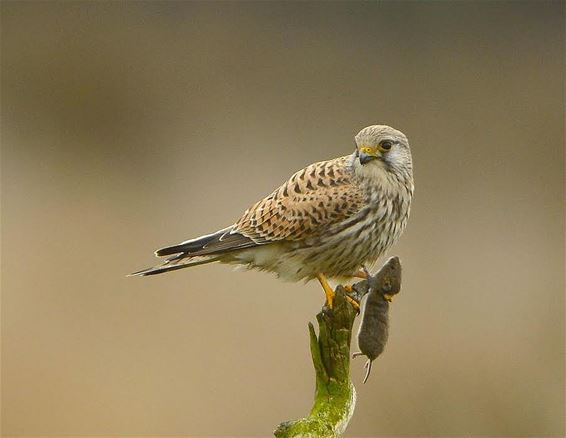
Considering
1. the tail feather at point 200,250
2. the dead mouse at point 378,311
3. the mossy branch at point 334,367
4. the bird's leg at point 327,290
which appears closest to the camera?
the mossy branch at point 334,367

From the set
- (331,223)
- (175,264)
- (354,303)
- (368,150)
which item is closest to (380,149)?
(368,150)

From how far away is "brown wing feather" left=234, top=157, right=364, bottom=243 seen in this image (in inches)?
133

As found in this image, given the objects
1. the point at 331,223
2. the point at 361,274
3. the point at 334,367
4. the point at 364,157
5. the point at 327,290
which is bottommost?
the point at 334,367

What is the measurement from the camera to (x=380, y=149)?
3.27m

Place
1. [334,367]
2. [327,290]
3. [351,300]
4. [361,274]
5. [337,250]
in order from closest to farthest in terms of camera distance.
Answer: [334,367] → [351,300] → [327,290] → [337,250] → [361,274]

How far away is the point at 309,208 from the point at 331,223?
0.27ft

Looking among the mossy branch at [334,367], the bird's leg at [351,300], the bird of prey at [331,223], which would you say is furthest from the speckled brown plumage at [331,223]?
the mossy branch at [334,367]

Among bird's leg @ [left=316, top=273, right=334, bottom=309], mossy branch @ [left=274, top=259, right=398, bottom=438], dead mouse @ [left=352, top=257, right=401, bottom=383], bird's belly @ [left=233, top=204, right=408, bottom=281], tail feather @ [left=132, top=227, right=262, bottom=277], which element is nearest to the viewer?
mossy branch @ [left=274, top=259, right=398, bottom=438]

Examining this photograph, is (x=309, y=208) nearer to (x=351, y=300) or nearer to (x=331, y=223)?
(x=331, y=223)

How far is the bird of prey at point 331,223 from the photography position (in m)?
3.36

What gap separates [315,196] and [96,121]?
3.40 meters

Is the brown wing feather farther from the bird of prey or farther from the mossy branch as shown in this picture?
the mossy branch

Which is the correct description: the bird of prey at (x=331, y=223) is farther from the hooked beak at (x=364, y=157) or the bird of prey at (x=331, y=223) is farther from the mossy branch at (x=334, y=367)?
the mossy branch at (x=334, y=367)

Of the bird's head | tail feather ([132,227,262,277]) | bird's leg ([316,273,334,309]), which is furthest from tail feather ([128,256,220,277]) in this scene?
the bird's head
